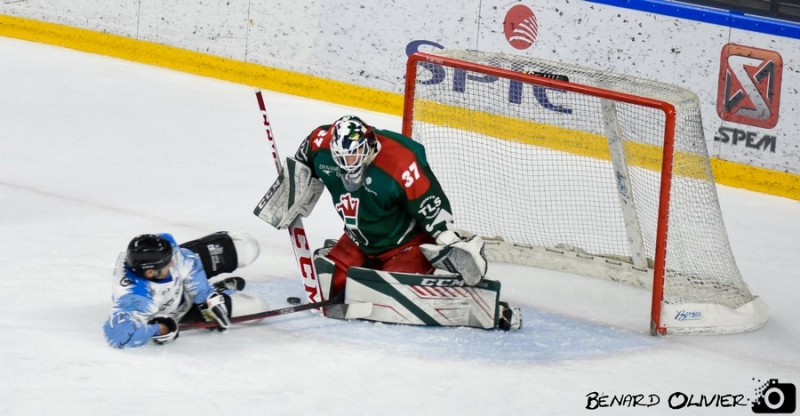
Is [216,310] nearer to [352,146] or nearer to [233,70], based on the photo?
[352,146]

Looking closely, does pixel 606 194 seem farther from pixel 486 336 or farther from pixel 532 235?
pixel 486 336

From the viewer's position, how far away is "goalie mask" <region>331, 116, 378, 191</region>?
5062mm

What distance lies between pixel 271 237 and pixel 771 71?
9.86 ft

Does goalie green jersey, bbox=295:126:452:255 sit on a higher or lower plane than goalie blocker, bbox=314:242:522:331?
higher

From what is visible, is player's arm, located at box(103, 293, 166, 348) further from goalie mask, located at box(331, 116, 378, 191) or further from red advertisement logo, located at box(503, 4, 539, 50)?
red advertisement logo, located at box(503, 4, 539, 50)

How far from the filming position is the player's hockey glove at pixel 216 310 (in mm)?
5000

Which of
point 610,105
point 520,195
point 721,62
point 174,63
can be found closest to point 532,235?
point 520,195

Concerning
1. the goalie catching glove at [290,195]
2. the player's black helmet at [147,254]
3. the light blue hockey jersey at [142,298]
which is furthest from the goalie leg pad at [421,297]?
the player's black helmet at [147,254]

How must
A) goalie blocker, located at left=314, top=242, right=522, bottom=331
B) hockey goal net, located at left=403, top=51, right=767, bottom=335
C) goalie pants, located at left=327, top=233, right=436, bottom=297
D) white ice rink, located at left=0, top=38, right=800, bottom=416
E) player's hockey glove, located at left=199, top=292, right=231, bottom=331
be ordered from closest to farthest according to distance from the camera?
white ice rink, located at left=0, top=38, right=800, bottom=416
player's hockey glove, located at left=199, top=292, right=231, bottom=331
goalie blocker, located at left=314, top=242, right=522, bottom=331
goalie pants, located at left=327, top=233, right=436, bottom=297
hockey goal net, located at left=403, top=51, right=767, bottom=335

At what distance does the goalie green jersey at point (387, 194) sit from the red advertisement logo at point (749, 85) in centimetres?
284

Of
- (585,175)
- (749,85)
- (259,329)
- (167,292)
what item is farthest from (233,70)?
(167,292)

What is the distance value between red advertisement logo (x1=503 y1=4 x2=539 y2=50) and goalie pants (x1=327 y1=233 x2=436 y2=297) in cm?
298

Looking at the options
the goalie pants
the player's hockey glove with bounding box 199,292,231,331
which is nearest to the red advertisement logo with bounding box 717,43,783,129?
the goalie pants

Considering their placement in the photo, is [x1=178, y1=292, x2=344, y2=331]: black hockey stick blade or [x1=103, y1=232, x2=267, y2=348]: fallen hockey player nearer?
[x1=103, y1=232, x2=267, y2=348]: fallen hockey player
